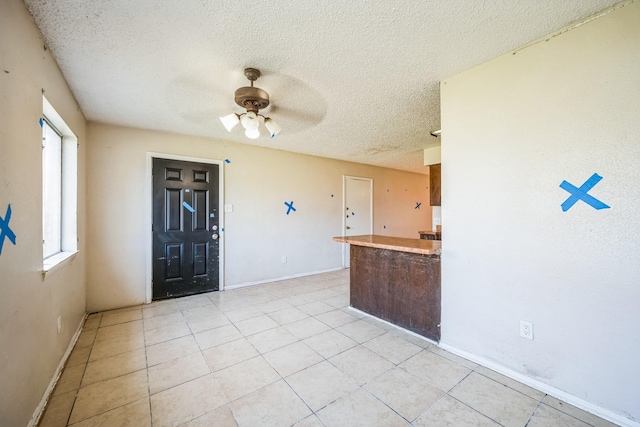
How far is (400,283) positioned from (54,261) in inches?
115

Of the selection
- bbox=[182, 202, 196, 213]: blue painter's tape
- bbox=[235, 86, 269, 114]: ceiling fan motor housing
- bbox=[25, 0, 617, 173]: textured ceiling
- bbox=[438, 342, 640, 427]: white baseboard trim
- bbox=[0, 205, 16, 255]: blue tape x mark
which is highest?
bbox=[25, 0, 617, 173]: textured ceiling

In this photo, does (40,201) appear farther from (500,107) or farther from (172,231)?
(500,107)

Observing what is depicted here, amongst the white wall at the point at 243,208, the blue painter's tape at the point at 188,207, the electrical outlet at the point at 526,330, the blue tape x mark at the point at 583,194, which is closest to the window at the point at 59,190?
the white wall at the point at 243,208

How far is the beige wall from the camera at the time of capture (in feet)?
3.84

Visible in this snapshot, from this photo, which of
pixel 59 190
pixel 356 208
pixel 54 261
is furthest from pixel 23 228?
pixel 356 208

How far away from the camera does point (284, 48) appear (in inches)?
68.2

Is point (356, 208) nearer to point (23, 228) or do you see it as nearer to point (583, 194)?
point (583, 194)

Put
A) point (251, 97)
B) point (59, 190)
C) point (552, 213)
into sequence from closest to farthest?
point (552, 213)
point (251, 97)
point (59, 190)

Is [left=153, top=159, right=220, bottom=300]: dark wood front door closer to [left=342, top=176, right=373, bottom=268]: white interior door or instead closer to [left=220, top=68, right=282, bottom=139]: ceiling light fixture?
[left=220, top=68, right=282, bottom=139]: ceiling light fixture

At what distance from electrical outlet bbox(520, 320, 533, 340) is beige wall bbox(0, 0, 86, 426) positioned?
9.24 ft

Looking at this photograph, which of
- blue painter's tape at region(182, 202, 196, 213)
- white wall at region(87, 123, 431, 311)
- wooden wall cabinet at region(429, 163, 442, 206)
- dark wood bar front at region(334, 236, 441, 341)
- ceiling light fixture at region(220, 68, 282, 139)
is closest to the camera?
ceiling light fixture at region(220, 68, 282, 139)

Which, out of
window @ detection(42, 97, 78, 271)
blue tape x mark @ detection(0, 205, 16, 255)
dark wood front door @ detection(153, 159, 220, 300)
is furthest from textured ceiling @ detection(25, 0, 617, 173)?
blue tape x mark @ detection(0, 205, 16, 255)

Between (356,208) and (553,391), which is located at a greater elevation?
(356,208)

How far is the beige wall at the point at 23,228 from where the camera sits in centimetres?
117
